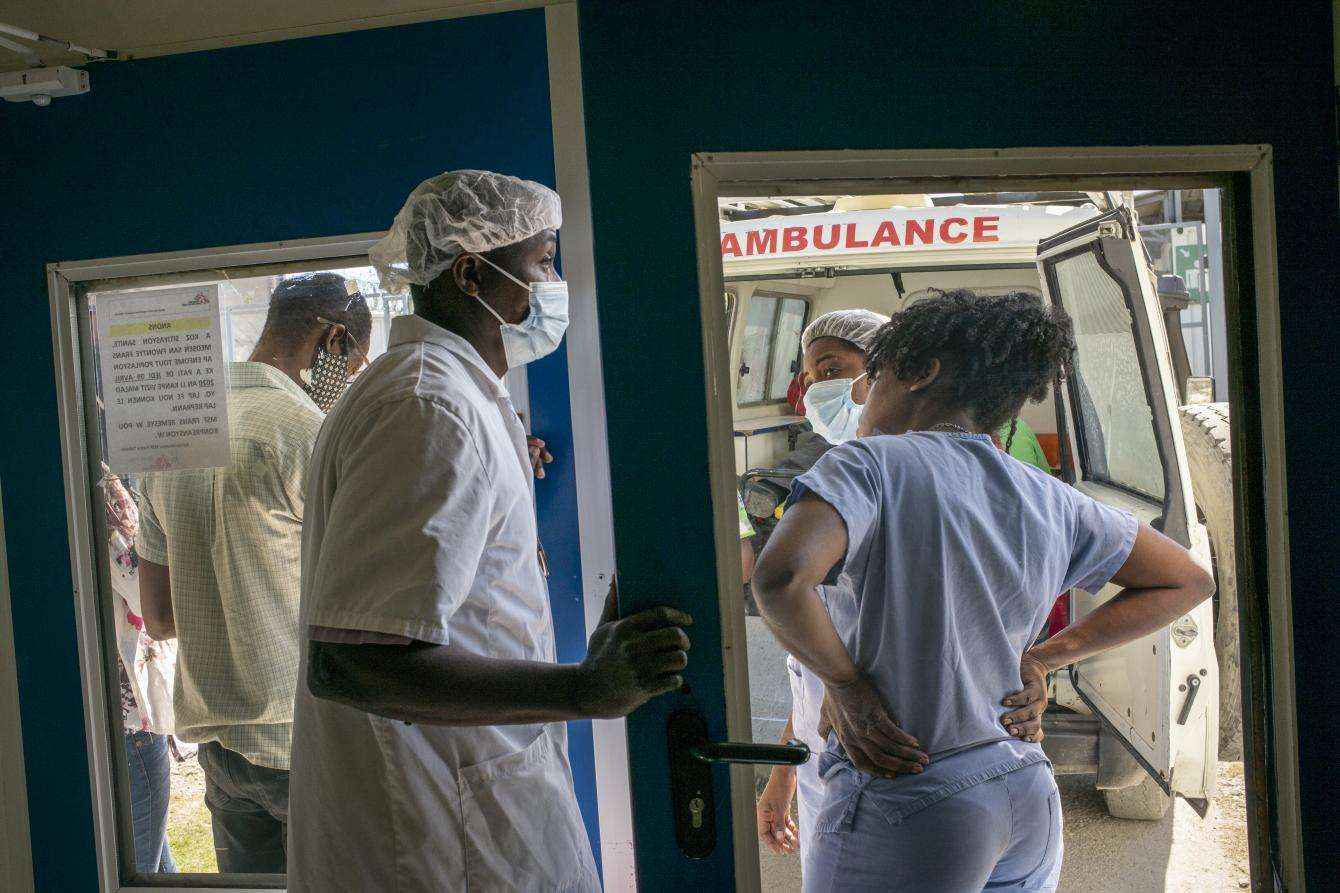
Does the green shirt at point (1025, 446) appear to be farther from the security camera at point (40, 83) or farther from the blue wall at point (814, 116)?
the security camera at point (40, 83)

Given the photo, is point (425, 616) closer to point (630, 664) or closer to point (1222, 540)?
point (630, 664)

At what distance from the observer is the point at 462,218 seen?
152 cm

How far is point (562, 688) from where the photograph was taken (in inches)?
46.9

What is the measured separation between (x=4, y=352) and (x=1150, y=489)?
102 inches

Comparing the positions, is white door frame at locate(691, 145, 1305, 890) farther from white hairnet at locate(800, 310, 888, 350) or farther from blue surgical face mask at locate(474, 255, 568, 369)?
blue surgical face mask at locate(474, 255, 568, 369)

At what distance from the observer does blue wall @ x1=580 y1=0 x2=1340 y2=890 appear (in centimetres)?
128

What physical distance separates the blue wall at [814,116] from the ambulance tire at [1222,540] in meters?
0.16

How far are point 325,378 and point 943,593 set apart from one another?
1.64 meters

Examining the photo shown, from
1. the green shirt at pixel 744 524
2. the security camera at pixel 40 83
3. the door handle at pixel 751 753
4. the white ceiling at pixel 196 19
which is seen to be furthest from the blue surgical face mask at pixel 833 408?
the security camera at pixel 40 83

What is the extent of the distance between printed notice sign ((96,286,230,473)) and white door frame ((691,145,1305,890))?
151 cm

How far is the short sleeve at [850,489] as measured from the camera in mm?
1337

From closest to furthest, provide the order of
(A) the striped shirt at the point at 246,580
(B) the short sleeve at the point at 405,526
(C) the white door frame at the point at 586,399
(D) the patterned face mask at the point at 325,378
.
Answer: (B) the short sleeve at the point at 405,526
(C) the white door frame at the point at 586,399
(A) the striped shirt at the point at 246,580
(D) the patterned face mask at the point at 325,378

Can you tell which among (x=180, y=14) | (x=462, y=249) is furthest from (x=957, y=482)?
(x=180, y=14)

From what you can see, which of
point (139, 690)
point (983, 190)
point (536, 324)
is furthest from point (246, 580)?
point (983, 190)
